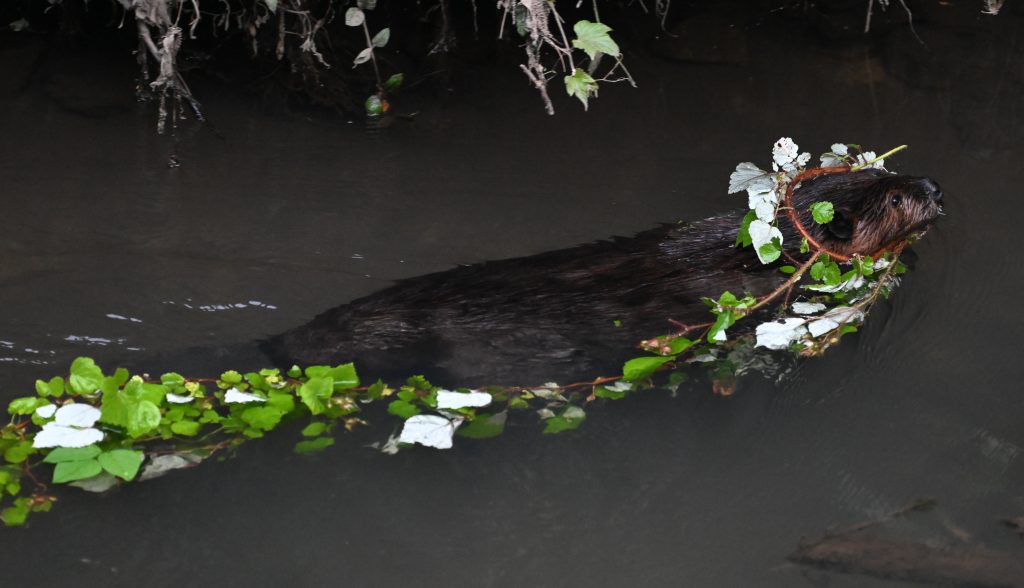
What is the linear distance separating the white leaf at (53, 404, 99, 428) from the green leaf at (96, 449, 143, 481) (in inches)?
4.3

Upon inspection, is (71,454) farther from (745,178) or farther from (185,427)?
(745,178)

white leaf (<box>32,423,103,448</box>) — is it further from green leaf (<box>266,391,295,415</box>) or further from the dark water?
green leaf (<box>266,391,295,415</box>)

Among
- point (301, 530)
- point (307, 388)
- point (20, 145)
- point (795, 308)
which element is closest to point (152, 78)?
point (20, 145)

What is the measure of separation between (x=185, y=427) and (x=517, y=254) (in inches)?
63.5

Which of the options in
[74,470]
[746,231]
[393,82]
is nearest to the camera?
[74,470]

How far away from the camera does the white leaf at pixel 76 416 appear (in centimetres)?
288

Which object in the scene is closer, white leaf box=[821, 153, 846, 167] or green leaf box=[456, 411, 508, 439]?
green leaf box=[456, 411, 508, 439]

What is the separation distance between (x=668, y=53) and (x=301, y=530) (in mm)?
3684

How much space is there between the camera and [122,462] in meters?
2.82

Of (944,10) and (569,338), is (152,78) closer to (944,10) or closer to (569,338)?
(569,338)

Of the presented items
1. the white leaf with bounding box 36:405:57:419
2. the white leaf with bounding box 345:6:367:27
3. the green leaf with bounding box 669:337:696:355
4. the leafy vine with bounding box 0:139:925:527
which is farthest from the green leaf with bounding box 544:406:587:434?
the white leaf with bounding box 345:6:367:27

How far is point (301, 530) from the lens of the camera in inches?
110

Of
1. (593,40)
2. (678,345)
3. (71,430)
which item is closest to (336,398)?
(71,430)

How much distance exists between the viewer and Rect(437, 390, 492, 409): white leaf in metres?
3.04
